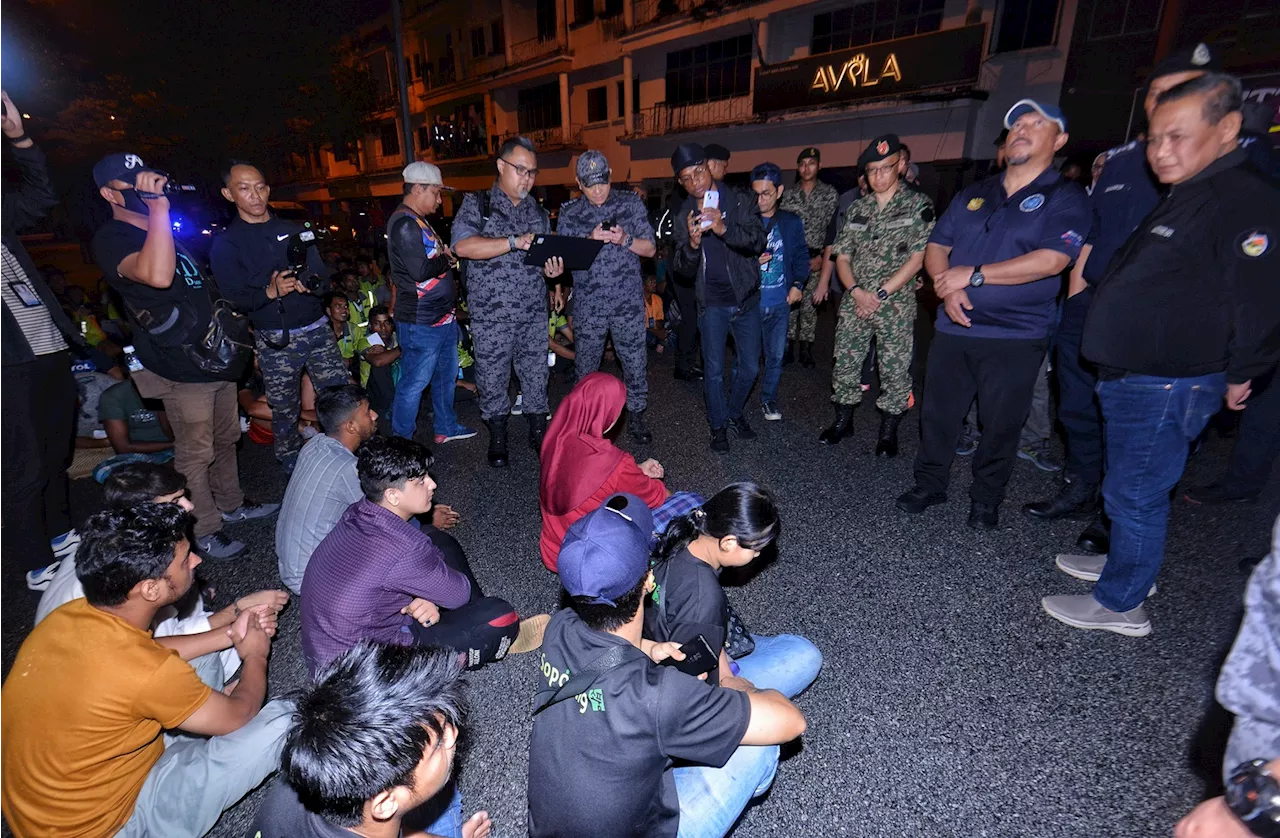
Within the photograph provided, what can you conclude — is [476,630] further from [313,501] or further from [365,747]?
[365,747]

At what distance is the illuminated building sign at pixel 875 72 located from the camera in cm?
1259

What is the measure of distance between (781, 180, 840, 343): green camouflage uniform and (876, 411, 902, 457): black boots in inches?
107

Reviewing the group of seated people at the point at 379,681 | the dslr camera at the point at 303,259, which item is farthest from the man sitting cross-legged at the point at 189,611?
the dslr camera at the point at 303,259

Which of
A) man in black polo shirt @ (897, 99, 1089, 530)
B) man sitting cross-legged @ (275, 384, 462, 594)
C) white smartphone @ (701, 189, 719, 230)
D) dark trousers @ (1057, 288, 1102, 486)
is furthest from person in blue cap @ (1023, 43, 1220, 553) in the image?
man sitting cross-legged @ (275, 384, 462, 594)

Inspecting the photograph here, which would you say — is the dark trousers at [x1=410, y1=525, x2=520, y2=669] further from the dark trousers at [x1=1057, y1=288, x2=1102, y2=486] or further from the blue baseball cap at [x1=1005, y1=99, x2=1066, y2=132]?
the dark trousers at [x1=1057, y1=288, x2=1102, y2=486]

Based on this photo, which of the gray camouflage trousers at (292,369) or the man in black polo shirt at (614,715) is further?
the gray camouflage trousers at (292,369)

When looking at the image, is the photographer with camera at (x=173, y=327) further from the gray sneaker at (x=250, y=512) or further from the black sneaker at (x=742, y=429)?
the black sneaker at (x=742, y=429)

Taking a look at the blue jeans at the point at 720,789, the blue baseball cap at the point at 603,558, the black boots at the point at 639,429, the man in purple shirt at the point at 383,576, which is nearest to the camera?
the blue baseball cap at the point at 603,558

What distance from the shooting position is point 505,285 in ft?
15.5

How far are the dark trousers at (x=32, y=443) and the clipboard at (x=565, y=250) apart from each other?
279cm

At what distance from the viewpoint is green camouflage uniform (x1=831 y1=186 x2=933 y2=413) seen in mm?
4391

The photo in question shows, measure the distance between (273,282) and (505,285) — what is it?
1545 millimetres

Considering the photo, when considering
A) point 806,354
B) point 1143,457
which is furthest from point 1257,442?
point 806,354

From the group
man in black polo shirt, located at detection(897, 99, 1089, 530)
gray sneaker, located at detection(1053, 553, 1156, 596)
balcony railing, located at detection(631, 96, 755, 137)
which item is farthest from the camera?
balcony railing, located at detection(631, 96, 755, 137)
